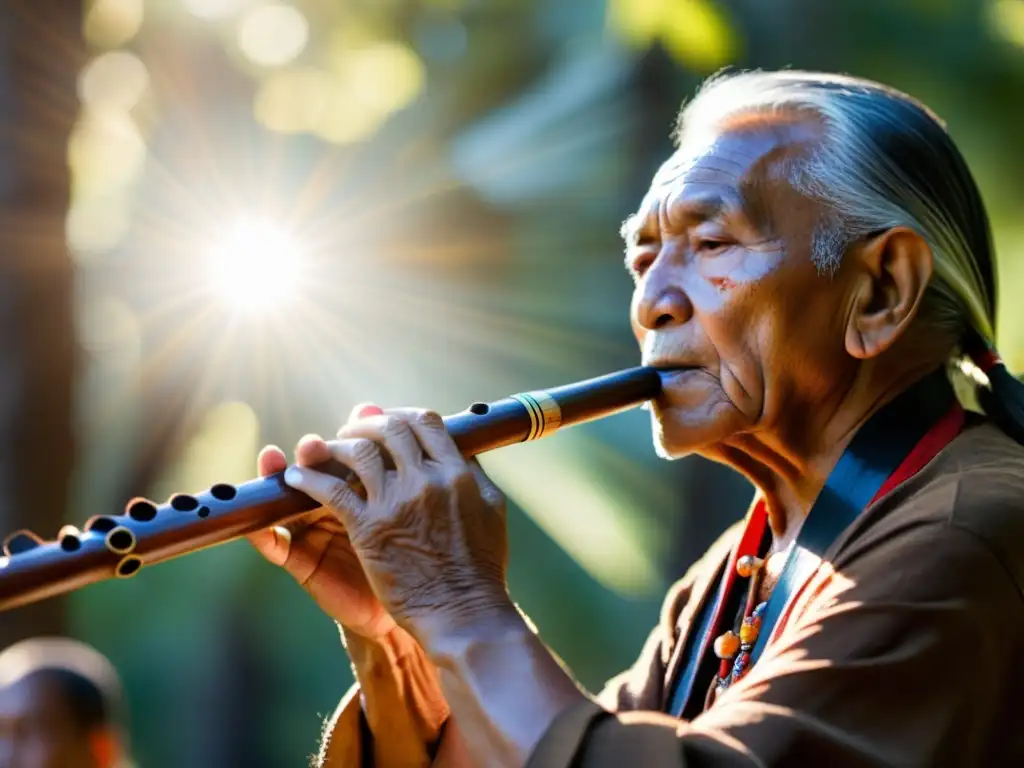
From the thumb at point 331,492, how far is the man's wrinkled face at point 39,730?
127 centimetres

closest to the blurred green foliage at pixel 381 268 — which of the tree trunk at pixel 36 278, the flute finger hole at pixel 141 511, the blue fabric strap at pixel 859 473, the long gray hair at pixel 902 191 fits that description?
the tree trunk at pixel 36 278

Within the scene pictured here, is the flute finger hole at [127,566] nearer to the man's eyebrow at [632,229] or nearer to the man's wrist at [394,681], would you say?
the man's wrist at [394,681]

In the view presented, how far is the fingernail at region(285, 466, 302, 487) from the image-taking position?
197 cm

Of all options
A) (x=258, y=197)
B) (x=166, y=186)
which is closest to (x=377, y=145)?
(x=258, y=197)

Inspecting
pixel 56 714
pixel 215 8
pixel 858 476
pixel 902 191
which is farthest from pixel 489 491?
pixel 215 8

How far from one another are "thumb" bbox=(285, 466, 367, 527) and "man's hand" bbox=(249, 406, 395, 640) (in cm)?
31

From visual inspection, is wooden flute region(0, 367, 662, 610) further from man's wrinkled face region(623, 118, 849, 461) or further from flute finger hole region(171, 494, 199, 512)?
man's wrinkled face region(623, 118, 849, 461)

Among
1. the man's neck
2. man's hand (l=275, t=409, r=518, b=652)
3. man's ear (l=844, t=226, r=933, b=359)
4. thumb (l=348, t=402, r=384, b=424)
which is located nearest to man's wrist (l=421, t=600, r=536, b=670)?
man's hand (l=275, t=409, r=518, b=652)

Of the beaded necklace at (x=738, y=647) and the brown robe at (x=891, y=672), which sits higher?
the beaded necklace at (x=738, y=647)

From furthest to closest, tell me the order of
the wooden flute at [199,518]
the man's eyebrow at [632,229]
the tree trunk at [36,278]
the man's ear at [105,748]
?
1. the tree trunk at [36,278]
2. the man's ear at [105,748]
3. the man's eyebrow at [632,229]
4. the wooden flute at [199,518]

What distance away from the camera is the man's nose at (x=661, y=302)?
2379mm

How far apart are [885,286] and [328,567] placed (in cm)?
121

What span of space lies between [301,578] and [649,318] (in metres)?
0.86

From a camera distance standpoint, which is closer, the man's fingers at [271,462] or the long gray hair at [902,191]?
the man's fingers at [271,462]
